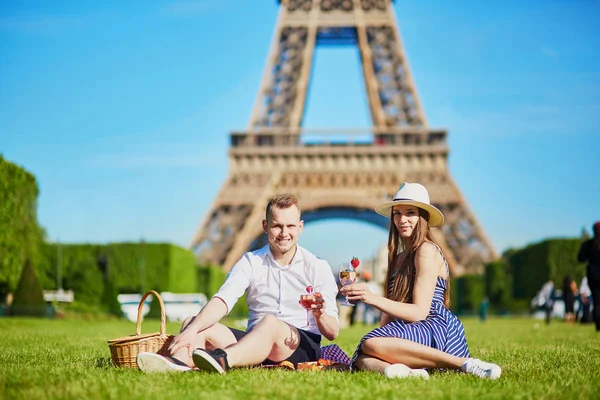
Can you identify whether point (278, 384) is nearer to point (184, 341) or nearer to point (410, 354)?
point (184, 341)

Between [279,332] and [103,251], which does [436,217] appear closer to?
[279,332]

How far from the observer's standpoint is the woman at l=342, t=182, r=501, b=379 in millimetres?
4785

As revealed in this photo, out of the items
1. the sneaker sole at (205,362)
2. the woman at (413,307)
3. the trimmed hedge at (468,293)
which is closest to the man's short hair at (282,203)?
the woman at (413,307)

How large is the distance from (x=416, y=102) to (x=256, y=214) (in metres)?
9.14

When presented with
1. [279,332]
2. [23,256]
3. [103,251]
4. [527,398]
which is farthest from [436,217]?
[103,251]

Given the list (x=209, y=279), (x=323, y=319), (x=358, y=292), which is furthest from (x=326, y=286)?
(x=209, y=279)

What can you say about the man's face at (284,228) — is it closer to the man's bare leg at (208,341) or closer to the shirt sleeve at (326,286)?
the shirt sleeve at (326,286)

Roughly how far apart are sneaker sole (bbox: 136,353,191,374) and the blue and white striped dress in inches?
44.4

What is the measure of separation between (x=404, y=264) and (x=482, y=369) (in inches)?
31.8

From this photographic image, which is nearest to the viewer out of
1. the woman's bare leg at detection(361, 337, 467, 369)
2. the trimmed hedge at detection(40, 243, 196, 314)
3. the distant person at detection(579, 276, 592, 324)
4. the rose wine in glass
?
the rose wine in glass

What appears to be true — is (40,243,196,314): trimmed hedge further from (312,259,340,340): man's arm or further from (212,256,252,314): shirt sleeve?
(312,259,340,340): man's arm

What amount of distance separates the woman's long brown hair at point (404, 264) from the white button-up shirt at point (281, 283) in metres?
0.39

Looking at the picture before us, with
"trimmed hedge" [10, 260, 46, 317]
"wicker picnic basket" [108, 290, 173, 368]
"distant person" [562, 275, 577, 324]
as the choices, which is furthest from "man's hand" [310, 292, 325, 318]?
"trimmed hedge" [10, 260, 46, 317]

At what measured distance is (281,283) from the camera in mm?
5066
